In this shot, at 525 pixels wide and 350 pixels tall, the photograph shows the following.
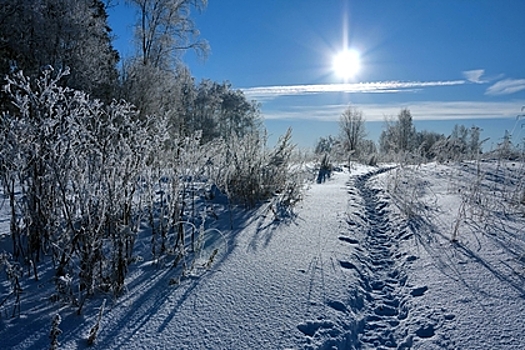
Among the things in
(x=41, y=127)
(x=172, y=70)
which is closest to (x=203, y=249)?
Result: (x=41, y=127)

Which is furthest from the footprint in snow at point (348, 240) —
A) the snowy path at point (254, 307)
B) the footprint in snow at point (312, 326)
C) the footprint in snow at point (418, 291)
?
the footprint in snow at point (312, 326)

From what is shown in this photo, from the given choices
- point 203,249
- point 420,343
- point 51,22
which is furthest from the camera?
point 51,22

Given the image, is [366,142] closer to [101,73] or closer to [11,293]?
[101,73]

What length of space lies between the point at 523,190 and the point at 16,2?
11725 mm

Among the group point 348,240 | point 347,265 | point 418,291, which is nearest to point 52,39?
point 348,240

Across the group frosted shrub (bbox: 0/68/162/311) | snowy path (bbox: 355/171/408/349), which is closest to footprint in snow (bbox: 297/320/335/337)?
snowy path (bbox: 355/171/408/349)

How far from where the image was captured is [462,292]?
2.16 m

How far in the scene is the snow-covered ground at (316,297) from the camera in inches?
64.7

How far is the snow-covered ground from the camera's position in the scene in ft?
5.40

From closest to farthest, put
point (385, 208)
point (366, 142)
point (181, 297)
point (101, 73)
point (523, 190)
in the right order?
point (181, 297) → point (523, 190) → point (385, 208) → point (101, 73) → point (366, 142)

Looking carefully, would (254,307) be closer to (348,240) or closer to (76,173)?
(76,173)

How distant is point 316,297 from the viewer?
6.91 ft

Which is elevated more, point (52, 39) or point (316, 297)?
point (52, 39)

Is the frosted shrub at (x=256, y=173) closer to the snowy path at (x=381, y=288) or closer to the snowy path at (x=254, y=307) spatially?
the snowy path at (x=381, y=288)
